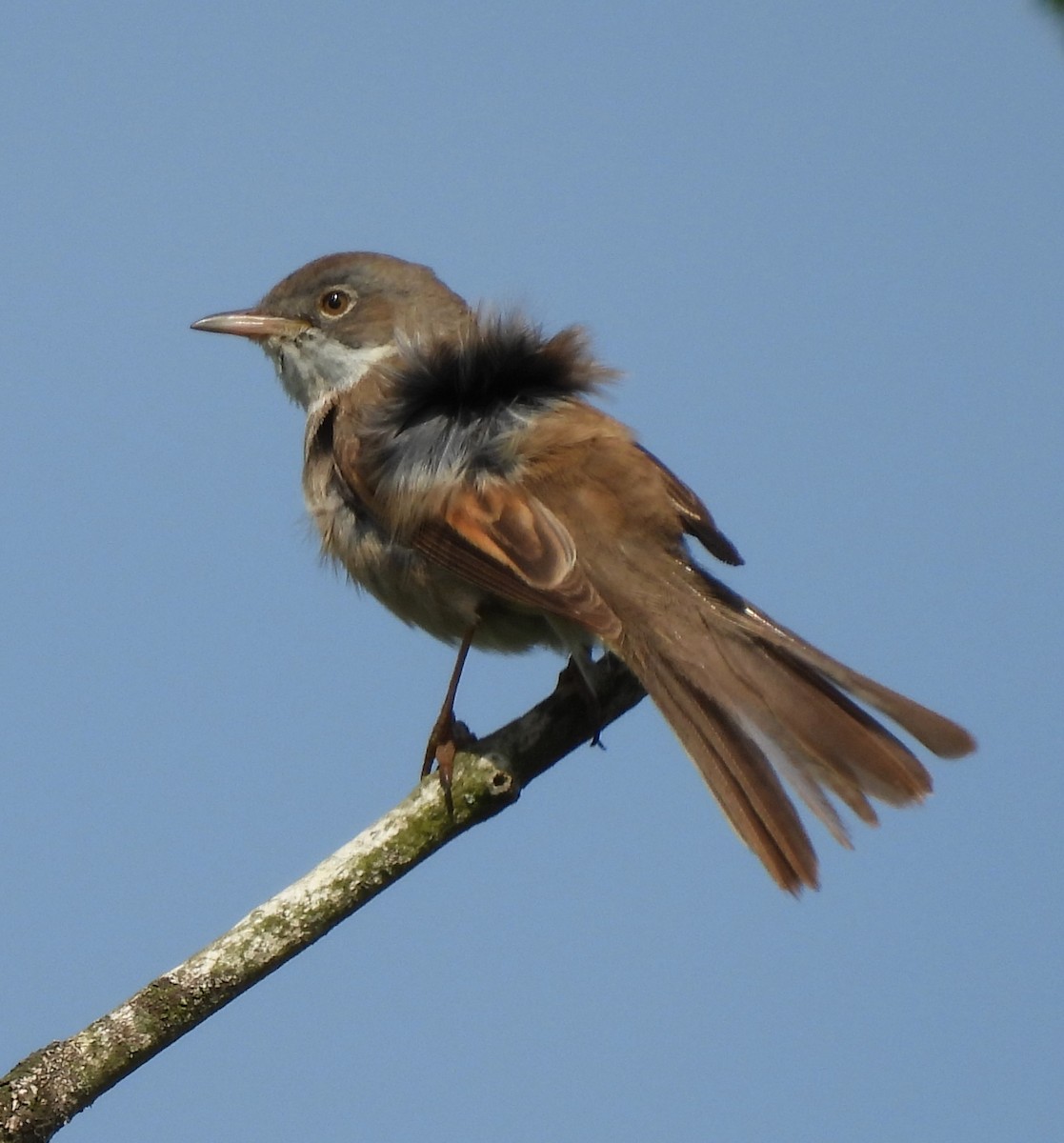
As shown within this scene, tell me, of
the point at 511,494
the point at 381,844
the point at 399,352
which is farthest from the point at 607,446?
the point at 381,844

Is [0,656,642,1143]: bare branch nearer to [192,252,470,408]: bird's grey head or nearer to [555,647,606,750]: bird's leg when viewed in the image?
[555,647,606,750]: bird's leg

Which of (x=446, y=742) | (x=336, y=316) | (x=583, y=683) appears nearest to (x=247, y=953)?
(x=446, y=742)

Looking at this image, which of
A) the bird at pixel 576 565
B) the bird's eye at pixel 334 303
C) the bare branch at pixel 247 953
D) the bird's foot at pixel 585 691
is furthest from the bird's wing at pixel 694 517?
the bird's eye at pixel 334 303

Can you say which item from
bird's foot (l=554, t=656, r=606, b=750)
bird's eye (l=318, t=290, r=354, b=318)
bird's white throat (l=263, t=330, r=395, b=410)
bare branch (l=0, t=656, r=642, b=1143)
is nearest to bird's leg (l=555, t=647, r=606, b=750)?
bird's foot (l=554, t=656, r=606, b=750)

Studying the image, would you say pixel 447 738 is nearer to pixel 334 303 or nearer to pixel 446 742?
pixel 446 742

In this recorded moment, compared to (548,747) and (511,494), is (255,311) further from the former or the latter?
(548,747)

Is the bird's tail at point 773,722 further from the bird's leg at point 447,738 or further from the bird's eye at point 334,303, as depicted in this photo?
the bird's eye at point 334,303

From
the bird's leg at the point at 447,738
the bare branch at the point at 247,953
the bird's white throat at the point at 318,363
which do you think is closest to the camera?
the bare branch at the point at 247,953
